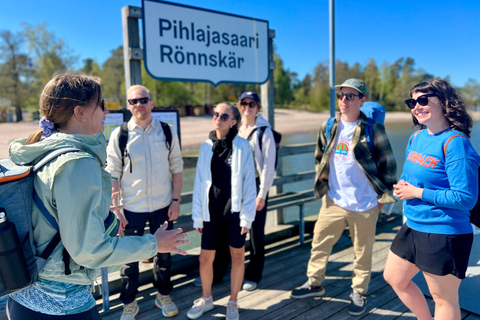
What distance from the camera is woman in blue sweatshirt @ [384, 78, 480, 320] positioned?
178cm

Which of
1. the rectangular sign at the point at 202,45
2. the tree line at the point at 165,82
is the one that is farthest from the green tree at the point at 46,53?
the rectangular sign at the point at 202,45

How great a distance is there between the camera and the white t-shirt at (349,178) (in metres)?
2.70

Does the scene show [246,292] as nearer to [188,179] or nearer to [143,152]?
[143,152]

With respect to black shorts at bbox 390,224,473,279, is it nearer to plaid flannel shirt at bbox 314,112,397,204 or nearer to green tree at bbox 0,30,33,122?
plaid flannel shirt at bbox 314,112,397,204

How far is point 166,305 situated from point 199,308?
271 mm

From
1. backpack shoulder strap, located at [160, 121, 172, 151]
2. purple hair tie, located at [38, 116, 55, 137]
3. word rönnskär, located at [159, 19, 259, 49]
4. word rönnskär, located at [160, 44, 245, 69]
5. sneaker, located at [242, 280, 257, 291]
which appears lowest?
sneaker, located at [242, 280, 257, 291]

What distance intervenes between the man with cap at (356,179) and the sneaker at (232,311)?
2.88 ft

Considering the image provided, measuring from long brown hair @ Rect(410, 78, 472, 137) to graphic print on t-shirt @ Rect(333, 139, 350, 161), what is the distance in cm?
81

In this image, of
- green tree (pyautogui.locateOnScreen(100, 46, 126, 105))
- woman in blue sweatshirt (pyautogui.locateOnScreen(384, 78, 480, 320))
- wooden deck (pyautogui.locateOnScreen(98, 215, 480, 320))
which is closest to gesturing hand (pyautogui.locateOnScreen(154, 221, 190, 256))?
woman in blue sweatshirt (pyautogui.locateOnScreen(384, 78, 480, 320))

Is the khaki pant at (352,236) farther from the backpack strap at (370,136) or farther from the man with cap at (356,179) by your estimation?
the backpack strap at (370,136)

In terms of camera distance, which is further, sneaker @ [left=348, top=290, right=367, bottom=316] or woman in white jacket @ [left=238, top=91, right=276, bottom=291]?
woman in white jacket @ [left=238, top=91, right=276, bottom=291]

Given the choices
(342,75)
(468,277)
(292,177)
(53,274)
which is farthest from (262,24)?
(342,75)

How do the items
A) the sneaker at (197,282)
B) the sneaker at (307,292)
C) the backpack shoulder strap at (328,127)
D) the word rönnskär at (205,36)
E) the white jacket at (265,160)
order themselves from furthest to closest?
the word rönnskär at (205,36), the sneaker at (197,282), the white jacket at (265,160), the sneaker at (307,292), the backpack shoulder strap at (328,127)

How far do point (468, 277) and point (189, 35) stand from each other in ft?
10.9
